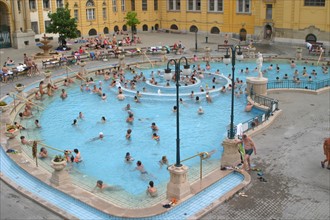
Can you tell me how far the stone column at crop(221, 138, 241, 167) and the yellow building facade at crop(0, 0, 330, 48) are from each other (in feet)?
118

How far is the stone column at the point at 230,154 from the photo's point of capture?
63.0 feet

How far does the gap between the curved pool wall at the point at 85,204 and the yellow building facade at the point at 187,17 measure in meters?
36.0

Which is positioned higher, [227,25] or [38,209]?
[227,25]

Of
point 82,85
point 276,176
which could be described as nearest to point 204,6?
point 82,85

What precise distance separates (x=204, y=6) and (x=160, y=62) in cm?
1945

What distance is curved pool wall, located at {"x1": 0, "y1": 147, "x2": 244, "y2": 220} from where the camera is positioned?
52.3 feet

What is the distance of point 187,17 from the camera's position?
2554 inches

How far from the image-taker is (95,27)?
6238cm

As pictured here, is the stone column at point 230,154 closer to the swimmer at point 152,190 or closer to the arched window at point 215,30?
the swimmer at point 152,190

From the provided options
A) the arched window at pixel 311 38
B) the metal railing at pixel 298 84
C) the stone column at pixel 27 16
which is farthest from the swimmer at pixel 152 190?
the stone column at pixel 27 16

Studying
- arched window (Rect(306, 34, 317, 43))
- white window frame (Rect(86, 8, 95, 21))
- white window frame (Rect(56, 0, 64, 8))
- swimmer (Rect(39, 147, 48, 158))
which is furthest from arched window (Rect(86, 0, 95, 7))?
swimmer (Rect(39, 147, 48, 158))

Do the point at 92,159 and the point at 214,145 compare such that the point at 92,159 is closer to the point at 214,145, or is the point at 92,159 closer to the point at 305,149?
the point at 214,145

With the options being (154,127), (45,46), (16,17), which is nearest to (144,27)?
(16,17)

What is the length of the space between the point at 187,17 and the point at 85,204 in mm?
51249
